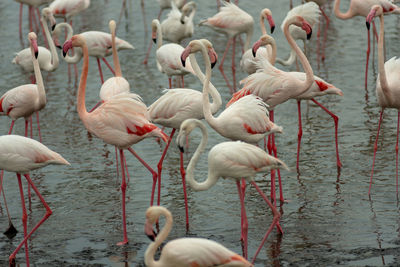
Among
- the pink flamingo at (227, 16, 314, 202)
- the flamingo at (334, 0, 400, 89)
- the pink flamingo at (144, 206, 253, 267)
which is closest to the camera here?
the pink flamingo at (144, 206, 253, 267)

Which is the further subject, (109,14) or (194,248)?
(109,14)

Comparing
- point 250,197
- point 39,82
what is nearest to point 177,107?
point 250,197

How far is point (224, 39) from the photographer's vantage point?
13195 mm

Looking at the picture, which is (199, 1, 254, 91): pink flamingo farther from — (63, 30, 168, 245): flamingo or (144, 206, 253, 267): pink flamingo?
(144, 206, 253, 267): pink flamingo

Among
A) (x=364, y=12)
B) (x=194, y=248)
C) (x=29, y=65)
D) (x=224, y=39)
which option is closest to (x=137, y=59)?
(x=224, y=39)

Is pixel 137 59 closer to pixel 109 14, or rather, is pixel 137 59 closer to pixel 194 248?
pixel 109 14

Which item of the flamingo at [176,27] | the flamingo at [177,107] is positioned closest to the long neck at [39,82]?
the flamingo at [177,107]

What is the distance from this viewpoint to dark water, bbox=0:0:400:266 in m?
5.77

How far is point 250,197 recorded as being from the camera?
6910mm

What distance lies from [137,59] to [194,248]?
8.20 meters

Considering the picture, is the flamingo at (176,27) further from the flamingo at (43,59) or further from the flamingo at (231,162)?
the flamingo at (231,162)

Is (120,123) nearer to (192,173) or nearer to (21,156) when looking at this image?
(21,156)

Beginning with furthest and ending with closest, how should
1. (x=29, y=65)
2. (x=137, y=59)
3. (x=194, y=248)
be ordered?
(x=137, y=59), (x=29, y=65), (x=194, y=248)

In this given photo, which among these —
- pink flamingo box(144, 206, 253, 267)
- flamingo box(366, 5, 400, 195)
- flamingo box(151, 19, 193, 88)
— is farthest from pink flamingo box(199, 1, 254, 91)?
pink flamingo box(144, 206, 253, 267)
